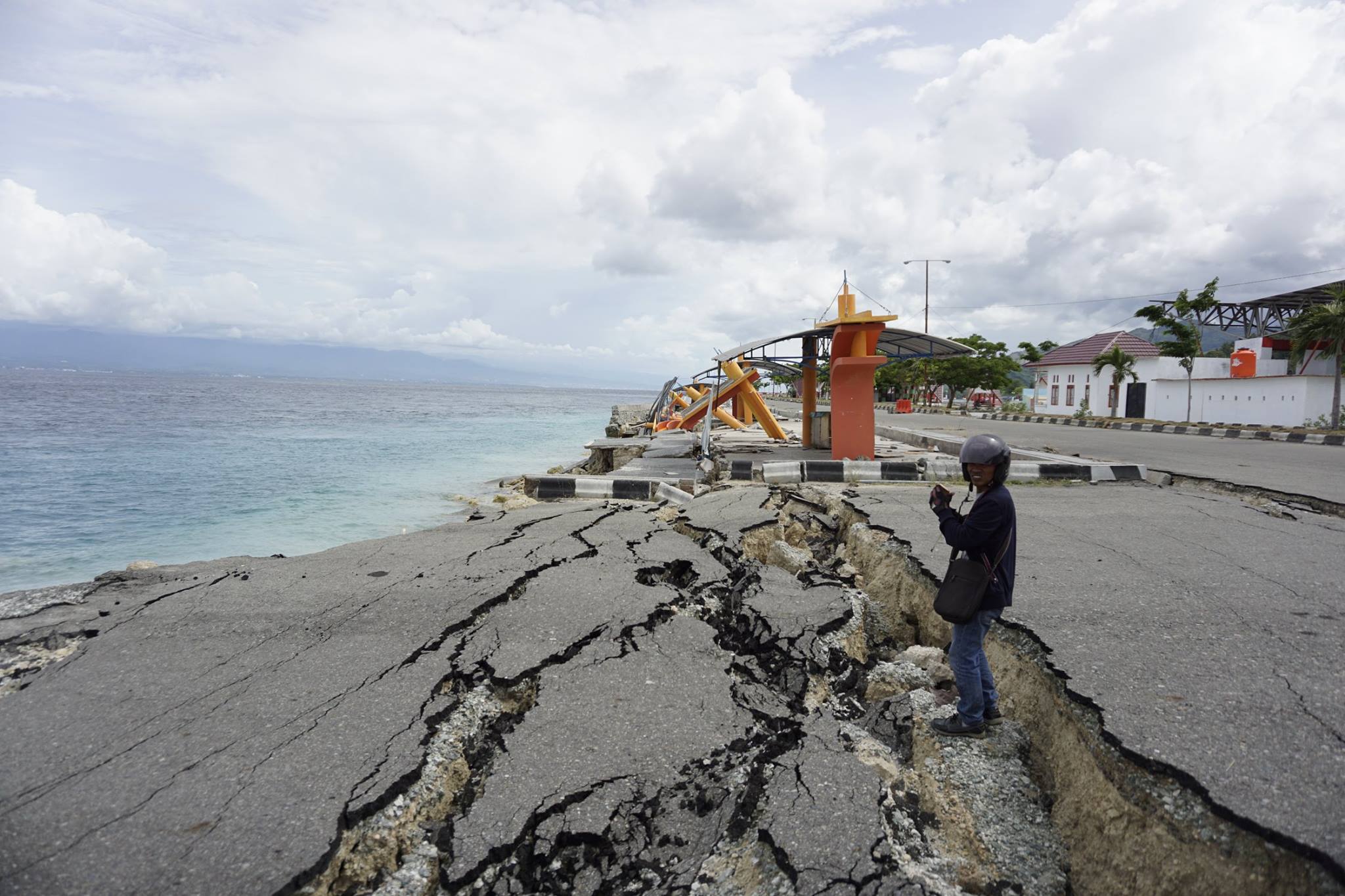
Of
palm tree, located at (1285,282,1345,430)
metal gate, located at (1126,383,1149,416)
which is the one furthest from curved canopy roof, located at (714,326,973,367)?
metal gate, located at (1126,383,1149,416)

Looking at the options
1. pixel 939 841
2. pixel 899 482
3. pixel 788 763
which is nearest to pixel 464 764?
pixel 788 763

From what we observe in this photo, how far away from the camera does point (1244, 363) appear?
29875 millimetres

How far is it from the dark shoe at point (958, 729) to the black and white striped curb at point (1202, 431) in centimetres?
2087

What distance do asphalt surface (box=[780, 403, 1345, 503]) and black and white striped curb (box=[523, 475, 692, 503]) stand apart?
772cm

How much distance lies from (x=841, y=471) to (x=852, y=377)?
7.56 feet

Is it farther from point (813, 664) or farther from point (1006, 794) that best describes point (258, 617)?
point (1006, 794)

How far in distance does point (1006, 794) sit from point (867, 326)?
9.42m

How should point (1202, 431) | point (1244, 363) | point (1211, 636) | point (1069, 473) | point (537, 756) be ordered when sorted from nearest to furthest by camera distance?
point (537, 756) < point (1211, 636) < point (1069, 473) < point (1202, 431) < point (1244, 363)

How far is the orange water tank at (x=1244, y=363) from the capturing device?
29797mm

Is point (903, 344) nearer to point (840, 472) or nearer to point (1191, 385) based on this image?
point (840, 472)

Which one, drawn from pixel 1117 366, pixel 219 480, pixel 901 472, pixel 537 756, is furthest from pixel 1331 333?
pixel 219 480

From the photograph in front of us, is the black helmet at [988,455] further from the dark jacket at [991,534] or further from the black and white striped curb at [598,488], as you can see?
the black and white striped curb at [598,488]

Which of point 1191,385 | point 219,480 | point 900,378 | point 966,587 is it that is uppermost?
point 900,378

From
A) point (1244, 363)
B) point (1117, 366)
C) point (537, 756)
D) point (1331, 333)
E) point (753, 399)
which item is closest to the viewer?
point (537, 756)
